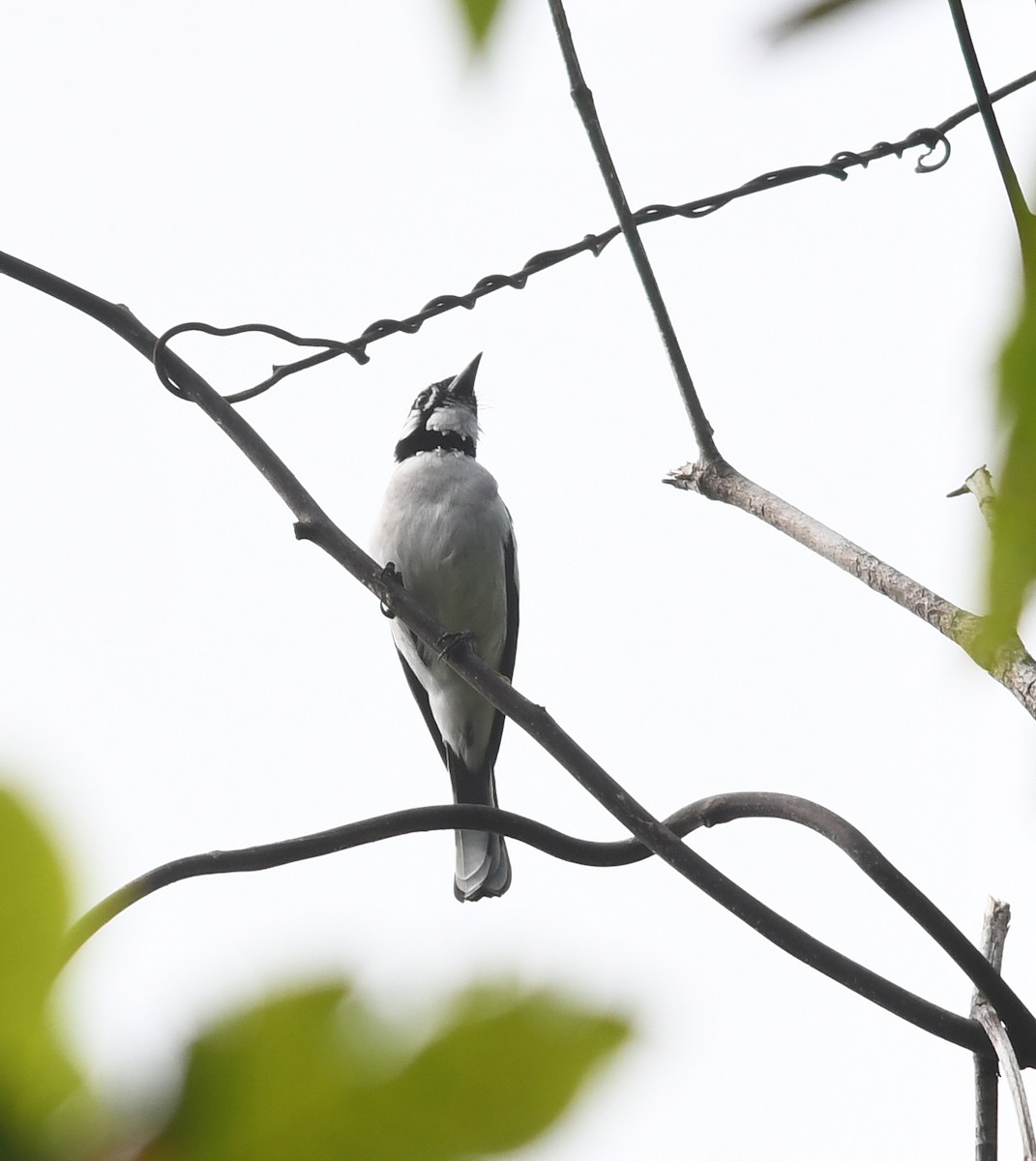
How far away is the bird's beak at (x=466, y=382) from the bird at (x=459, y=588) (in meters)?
0.48

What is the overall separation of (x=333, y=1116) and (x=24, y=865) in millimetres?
94

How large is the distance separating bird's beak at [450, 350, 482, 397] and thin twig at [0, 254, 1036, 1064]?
167 inches

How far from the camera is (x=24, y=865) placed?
255 mm

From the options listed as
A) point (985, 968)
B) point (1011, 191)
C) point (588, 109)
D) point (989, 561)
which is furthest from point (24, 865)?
point (588, 109)

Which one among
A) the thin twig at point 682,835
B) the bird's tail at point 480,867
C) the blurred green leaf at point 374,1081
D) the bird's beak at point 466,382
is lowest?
the blurred green leaf at point 374,1081

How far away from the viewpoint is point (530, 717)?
1.60 m

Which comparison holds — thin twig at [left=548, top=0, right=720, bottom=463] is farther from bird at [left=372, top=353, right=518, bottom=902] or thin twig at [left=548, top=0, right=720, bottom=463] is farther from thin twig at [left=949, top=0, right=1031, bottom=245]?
bird at [left=372, top=353, right=518, bottom=902]

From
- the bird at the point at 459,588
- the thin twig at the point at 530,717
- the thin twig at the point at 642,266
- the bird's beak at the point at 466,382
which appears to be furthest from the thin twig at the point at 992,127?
the bird's beak at the point at 466,382

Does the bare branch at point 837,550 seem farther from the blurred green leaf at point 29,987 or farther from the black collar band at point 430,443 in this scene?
the black collar band at point 430,443

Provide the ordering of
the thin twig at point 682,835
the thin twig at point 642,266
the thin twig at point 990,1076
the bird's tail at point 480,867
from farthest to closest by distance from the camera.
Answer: the bird's tail at point 480,867, the thin twig at point 642,266, the thin twig at point 682,835, the thin twig at point 990,1076

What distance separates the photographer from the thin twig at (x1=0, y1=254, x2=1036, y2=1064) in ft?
4.13

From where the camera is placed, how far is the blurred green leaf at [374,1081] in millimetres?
278

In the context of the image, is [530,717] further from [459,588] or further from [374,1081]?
[459,588]

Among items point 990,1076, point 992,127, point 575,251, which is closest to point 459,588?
point 575,251
